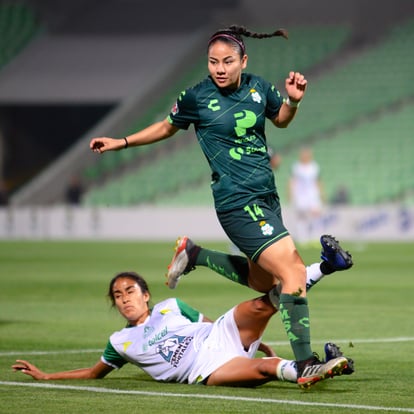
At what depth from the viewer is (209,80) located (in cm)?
778

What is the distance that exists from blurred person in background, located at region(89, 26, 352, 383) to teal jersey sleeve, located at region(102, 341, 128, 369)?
98 cm

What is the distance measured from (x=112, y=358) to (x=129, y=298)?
0.39 meters

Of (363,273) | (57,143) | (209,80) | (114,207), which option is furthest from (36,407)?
(57,143)

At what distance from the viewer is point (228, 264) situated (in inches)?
317

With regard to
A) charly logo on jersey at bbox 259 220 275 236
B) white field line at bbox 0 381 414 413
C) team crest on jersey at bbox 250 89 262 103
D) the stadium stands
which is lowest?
white field line at bbox 0 381 414 413

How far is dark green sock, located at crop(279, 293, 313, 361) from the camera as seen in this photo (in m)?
7.21

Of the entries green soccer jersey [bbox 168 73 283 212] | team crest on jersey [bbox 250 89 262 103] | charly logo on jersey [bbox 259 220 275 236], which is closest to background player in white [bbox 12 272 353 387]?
charly logo on jersey [bbox 259 220 275 236]

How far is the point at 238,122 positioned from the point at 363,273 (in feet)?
37.6

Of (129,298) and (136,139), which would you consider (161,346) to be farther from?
(136,139)

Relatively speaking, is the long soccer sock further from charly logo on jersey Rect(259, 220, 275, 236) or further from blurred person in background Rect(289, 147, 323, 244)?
blurred person in background Rect(289, 147, 323, 244)

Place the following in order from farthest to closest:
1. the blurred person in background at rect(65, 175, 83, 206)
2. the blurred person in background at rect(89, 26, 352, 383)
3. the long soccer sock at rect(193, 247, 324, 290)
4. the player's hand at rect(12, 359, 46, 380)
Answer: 1. the blurred person in background at rect(65, 175, 83, 206)
2. the long soccer sock at rect(193, 247, 324, 290)
3. the player's hand at rect(12, 359, 46, 380)
4. the blurred person in background at rect(89, 26, 352, 383)

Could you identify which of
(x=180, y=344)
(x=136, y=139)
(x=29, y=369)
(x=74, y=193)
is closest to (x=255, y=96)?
(x=136, y=139)

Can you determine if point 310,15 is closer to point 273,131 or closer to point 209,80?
point 273,131

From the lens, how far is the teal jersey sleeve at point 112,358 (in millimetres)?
7871
